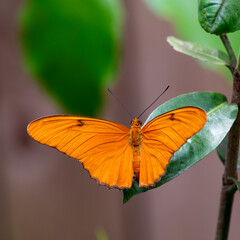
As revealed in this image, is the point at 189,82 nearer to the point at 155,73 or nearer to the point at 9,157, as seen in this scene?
the point at 155,73

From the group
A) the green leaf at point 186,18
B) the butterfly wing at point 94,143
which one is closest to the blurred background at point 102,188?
the green leaf at point 186,18

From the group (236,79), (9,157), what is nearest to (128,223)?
(9,157)

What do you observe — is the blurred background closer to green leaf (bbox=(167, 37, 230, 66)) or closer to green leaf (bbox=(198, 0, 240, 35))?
green leaf (bbox=(167, 37, 230, 66))

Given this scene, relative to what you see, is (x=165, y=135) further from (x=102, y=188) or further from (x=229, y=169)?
(x=102, y=188)

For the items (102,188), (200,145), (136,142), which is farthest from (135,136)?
(102,188)

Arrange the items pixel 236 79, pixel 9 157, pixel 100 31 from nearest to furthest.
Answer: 1. pixel 236 79
2. pixel 100 31
3. pixel 9 157

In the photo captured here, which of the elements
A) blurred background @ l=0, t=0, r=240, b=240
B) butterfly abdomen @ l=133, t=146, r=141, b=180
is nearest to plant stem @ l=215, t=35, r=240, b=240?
butterfly abdomen @ l=133, t=146, r=141, b=180
